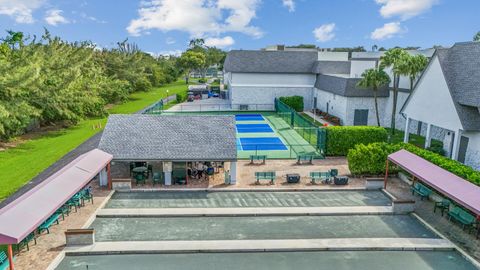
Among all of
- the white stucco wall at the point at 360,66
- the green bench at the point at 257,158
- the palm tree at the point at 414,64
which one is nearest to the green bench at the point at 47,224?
the green bench at the point at 257,158

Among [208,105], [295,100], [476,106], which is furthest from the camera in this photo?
[208,105]

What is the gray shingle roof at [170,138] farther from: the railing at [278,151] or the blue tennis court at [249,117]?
the blue tennis court at [249,117]

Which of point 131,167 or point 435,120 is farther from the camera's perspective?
point 435,120

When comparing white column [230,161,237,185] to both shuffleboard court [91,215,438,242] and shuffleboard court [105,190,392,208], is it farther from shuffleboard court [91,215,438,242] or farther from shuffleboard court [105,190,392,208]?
shuffleboard court [91,215,438,242]

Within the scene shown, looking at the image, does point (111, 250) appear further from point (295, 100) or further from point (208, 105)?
point (208, 105)

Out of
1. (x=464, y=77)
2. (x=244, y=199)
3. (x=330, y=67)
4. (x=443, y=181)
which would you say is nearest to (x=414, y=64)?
(x=464, y=77)

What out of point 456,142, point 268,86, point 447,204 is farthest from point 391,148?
point 268,86
